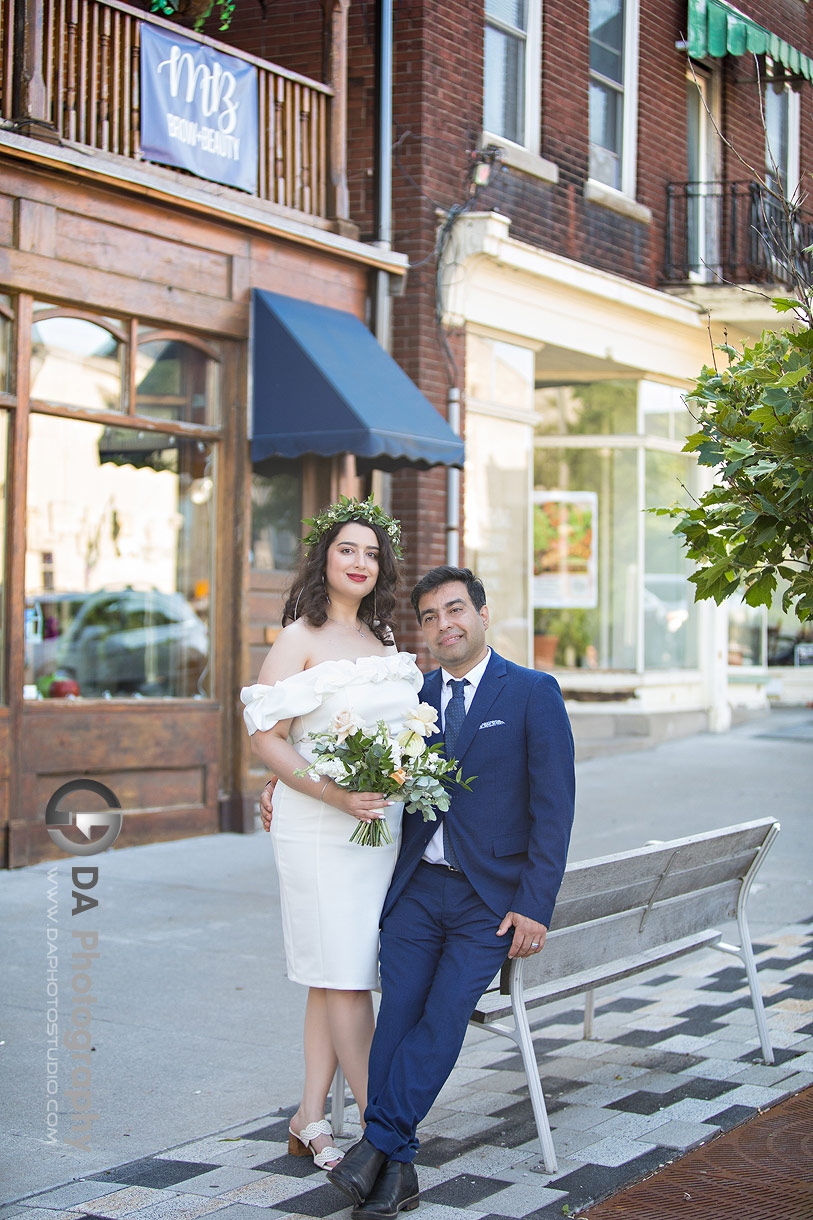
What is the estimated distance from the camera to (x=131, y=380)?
9445 mm

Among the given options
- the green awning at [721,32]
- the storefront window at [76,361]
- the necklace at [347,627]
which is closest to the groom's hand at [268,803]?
the necklace at [347,627]

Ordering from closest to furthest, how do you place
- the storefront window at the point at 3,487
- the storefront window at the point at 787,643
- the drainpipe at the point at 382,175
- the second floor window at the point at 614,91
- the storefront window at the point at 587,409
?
the storefront window at the point at 3,487 < the drainpipe at the point at 382,175 < the second floor window at the point at 614,91 < the storefront window at the point at 587,409 < the storefront window at the point at 787,643

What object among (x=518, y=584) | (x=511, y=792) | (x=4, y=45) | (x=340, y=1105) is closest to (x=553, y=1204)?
(x=340, y=1105)

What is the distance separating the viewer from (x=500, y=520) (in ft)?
41.5

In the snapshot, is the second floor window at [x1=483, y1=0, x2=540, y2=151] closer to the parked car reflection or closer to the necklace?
the parked car reflection

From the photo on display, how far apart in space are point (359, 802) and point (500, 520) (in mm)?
8822

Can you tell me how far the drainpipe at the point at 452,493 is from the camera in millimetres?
11453

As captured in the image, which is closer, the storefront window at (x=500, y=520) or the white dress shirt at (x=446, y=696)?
the white dress shirt at (x=446, y=696)

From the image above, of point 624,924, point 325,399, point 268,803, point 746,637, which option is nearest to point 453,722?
point 268,803

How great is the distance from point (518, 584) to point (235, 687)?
3.78 metres

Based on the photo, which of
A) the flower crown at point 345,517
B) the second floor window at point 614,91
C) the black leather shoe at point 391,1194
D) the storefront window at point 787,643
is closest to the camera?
the black leather shoe at point 391,1194

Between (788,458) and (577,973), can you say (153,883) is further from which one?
(788,458)

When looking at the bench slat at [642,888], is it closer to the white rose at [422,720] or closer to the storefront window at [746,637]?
the white rose at [422,720]

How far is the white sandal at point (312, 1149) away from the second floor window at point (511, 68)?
9.87 m
